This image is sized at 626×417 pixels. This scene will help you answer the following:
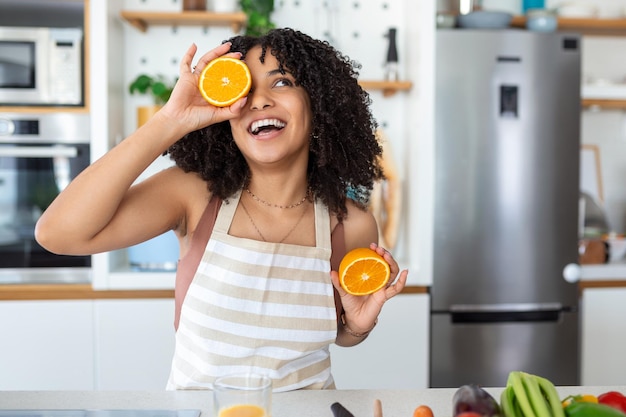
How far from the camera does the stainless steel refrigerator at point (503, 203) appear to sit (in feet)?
8.50

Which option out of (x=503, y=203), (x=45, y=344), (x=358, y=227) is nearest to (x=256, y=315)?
(x=358, y=227)

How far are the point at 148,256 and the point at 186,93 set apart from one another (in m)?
1.43

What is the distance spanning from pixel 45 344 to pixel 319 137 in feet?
5.20

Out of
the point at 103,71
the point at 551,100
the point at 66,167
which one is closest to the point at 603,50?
the point at 551,100

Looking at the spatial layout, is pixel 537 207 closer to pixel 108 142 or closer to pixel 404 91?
pixel 404 91

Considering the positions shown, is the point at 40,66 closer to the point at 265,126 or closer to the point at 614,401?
the point at 265,126

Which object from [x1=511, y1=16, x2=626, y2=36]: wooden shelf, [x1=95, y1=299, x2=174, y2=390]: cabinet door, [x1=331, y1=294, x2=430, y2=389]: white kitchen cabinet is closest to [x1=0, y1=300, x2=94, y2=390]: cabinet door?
[x1=95, y1=299, x2=174, y2=390]: cabinet door

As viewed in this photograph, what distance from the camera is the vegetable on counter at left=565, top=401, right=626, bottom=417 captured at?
761 millimetres

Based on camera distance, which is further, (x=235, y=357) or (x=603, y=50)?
(x=603, y=50)

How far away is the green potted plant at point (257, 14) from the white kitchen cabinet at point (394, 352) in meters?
1.25

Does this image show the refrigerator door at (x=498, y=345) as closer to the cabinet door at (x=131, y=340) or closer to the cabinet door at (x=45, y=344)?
the cabinet door at (x=131, y=340)

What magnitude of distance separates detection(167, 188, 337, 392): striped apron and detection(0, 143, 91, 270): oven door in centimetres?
135

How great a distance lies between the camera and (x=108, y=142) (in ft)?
8.28

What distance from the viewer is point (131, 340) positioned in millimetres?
2465
